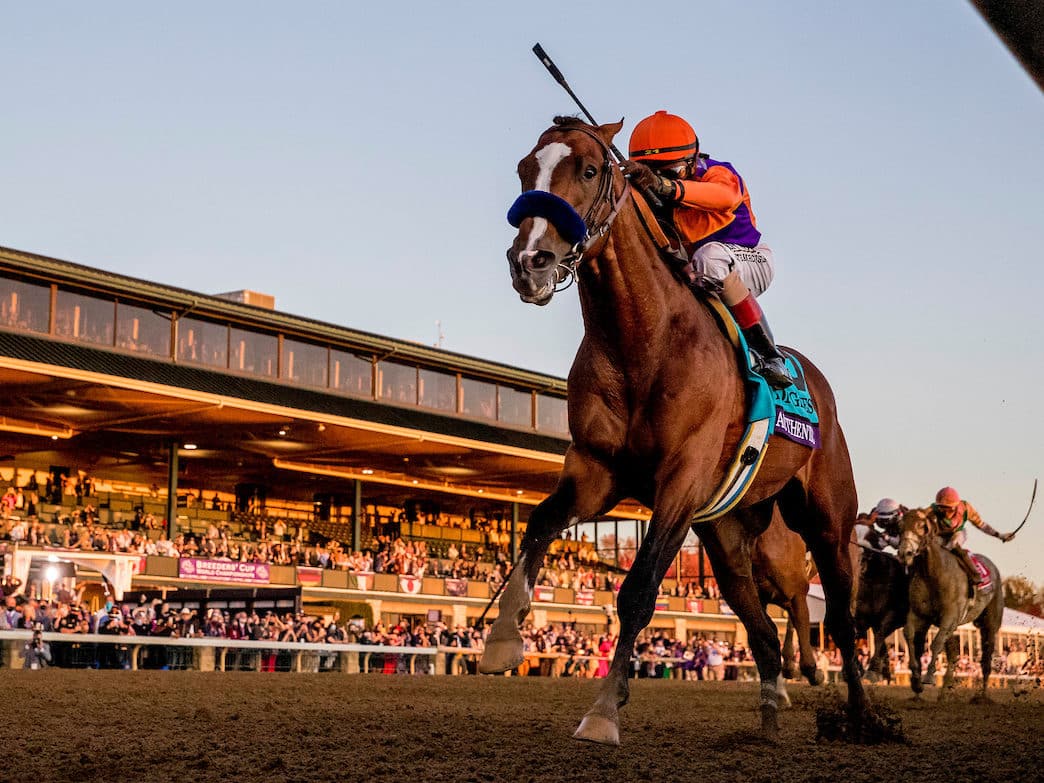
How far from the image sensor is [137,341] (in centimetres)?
3581

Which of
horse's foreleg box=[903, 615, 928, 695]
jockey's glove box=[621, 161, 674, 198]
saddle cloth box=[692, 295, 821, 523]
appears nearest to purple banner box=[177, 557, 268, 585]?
horse's foreleg box=[903, 615, 928, 695]

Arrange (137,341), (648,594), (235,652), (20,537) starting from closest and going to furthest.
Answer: (648,594) → (235,652) → (20,537) → (137,341)

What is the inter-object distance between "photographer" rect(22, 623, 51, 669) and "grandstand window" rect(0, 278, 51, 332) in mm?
16695

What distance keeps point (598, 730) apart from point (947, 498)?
12.0 metres

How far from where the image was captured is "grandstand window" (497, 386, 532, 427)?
1850 inches

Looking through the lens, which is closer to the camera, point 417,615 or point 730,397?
point 730,397

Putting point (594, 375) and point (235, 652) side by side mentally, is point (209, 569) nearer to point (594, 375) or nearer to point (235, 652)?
point (235, 652)

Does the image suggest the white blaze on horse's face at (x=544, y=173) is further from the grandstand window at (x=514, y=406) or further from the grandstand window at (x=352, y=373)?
the grandstand window at (x=514, y=406)

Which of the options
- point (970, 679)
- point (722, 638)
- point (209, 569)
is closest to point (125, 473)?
point (209, 569)

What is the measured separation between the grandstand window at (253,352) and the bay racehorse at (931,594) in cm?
2622

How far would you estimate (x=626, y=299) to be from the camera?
570 cm

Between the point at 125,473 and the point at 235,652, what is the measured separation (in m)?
25.3

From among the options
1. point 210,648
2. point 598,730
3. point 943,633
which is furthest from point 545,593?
point 598,730

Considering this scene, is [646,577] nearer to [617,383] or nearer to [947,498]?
[617,383]
